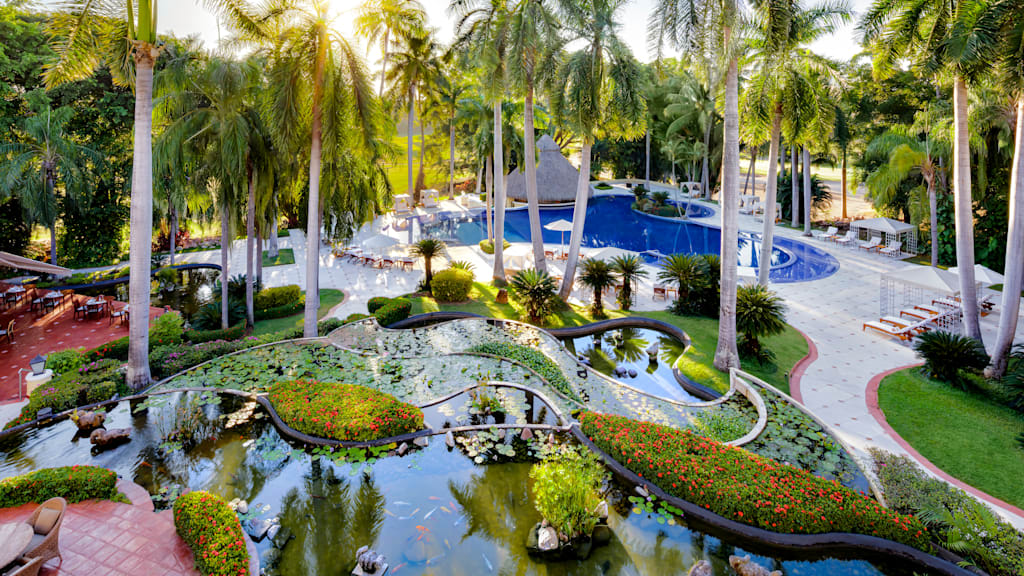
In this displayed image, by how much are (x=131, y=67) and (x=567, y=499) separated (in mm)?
13828

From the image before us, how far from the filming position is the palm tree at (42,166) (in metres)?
21.2

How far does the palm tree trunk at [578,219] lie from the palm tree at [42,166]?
2089 cm

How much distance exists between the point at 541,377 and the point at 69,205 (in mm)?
23781

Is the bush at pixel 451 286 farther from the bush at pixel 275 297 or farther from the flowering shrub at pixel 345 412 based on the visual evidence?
the flowering shrub at pixel 345 412

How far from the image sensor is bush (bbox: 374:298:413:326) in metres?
18.1

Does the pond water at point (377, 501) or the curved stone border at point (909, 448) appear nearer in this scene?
the pond water at point (377, 501)

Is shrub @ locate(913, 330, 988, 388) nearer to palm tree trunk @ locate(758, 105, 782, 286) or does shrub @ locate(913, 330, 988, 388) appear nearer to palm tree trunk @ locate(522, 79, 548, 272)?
palm tree trunk @ locate(758, 105, 782, 286)

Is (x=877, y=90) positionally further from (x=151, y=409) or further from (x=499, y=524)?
(x=151, y=409)

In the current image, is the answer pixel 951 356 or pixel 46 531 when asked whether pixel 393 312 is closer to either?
pixel 46 531

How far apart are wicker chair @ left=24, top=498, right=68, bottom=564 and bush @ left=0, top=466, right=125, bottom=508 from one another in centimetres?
116

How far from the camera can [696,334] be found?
17.5 metres

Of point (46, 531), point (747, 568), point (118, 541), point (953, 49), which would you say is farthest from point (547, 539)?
point (953, 49)

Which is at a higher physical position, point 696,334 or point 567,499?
point 696,334

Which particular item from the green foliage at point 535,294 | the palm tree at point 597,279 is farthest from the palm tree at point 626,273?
the green foliage at point 535,294
